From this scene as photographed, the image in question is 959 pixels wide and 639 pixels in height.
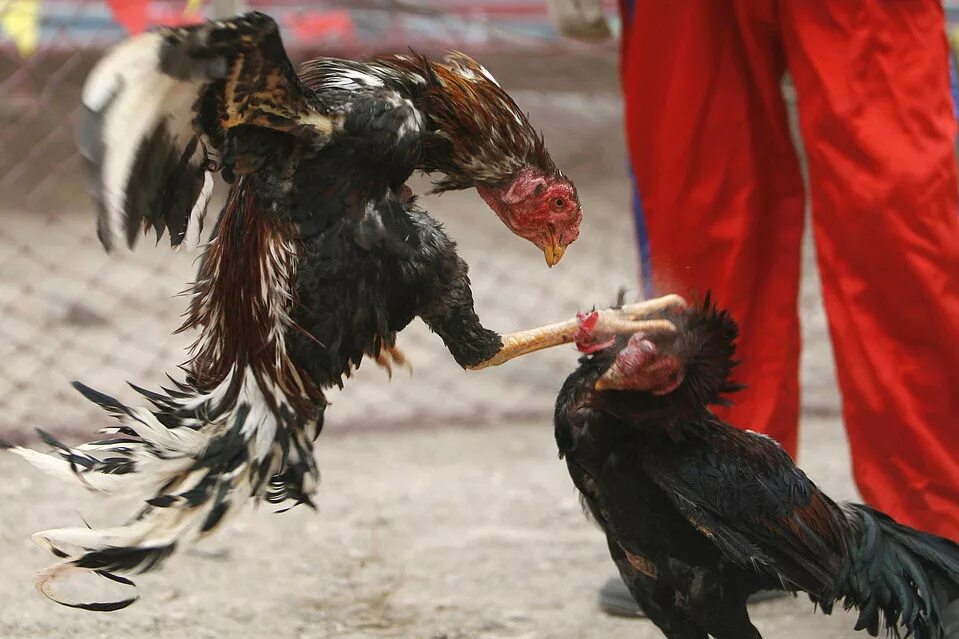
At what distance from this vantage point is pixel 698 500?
2.05 meters

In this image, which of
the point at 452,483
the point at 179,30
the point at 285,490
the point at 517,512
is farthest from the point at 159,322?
the point at 179,30

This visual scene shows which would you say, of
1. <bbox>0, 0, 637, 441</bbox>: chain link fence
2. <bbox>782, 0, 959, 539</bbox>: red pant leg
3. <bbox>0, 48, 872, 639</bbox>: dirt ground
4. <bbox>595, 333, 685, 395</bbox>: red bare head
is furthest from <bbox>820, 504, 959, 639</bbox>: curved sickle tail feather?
<bbox>0, 0, 637, 441</bbox>: chain link fence

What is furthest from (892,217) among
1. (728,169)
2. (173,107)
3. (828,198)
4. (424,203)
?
(424,203)

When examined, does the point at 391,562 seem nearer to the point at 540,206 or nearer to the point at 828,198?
the point at 540,206

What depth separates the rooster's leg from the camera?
2137 mm

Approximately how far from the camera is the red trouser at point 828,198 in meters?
2.42

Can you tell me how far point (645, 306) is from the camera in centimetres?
223

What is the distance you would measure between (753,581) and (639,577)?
0.70 ft

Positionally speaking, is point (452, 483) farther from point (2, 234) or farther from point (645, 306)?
point (2, 234)

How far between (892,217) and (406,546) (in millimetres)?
1589

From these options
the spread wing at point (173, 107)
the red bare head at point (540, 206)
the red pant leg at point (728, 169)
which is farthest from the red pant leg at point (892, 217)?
the spread wing at point (173, 107)

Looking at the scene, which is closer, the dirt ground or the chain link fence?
the dirt ground

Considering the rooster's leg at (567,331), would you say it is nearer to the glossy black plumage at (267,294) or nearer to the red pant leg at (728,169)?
the glossy black plumage at (267,294)

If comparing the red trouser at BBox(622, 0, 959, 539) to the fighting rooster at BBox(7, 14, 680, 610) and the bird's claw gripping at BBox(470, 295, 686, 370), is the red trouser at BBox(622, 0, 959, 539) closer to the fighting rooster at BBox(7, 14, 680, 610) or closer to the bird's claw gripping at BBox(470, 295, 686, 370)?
the bird's claw gripping at BBox(470, 295, 686, 370)
